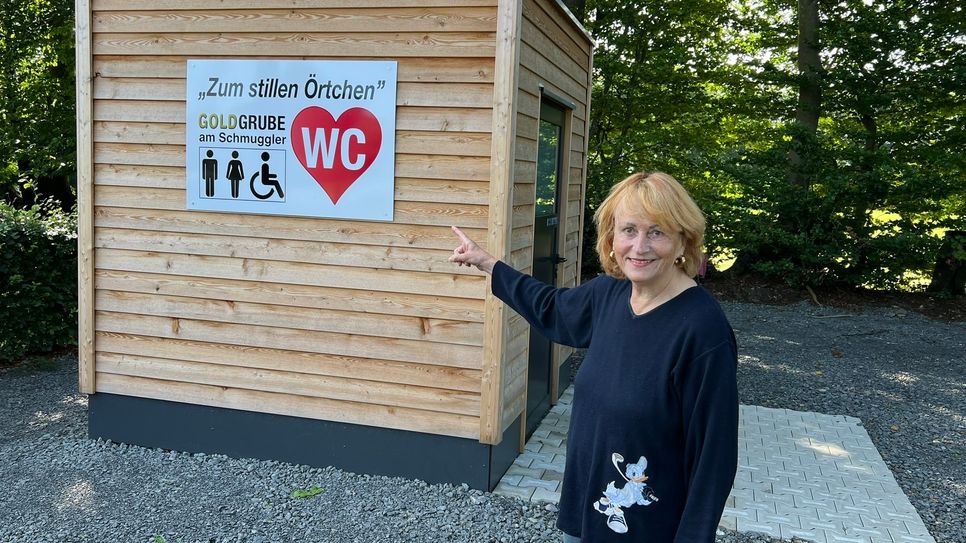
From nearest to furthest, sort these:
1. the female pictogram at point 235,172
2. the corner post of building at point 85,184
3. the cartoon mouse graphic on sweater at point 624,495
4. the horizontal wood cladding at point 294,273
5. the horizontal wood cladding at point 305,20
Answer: the cartoon mouse graphic on sweater at point 624,495
the horizontal wood cladding at point 305,20
the horizontal wood cladding at point 294,273
the female pictogram at point 235,172
the corner post of building at point 85,184

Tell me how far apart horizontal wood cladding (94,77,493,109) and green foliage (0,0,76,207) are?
20.6ft

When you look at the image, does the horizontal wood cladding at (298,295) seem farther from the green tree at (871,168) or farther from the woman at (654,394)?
the green tree at (871,168)

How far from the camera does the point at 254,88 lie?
470 cm

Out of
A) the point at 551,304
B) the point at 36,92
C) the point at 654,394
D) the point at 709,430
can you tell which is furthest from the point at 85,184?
the point at 36,92

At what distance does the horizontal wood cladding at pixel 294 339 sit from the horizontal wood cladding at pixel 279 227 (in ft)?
1.83

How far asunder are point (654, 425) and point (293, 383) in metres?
3.18

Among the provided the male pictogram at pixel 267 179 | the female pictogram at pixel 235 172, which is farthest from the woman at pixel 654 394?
the female pictogram at pixel 235 172

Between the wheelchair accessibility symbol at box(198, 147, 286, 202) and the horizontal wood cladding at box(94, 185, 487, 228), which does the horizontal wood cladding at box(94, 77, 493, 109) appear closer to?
the wheelchair accessibility symbol at box(198, 147, 286, 202)

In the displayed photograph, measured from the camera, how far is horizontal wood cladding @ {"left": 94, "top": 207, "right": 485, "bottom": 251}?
4.54 meters

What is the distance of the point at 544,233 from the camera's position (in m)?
5.65

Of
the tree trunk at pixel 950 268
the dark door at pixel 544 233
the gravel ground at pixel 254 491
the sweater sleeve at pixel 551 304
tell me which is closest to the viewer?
the sweater sleeve at pixel 551 304

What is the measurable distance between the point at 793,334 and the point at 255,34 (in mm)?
7969

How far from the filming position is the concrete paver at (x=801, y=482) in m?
4.32

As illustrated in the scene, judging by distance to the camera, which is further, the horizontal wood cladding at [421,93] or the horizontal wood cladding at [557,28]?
the horizontal wood cladding at [557,28]
